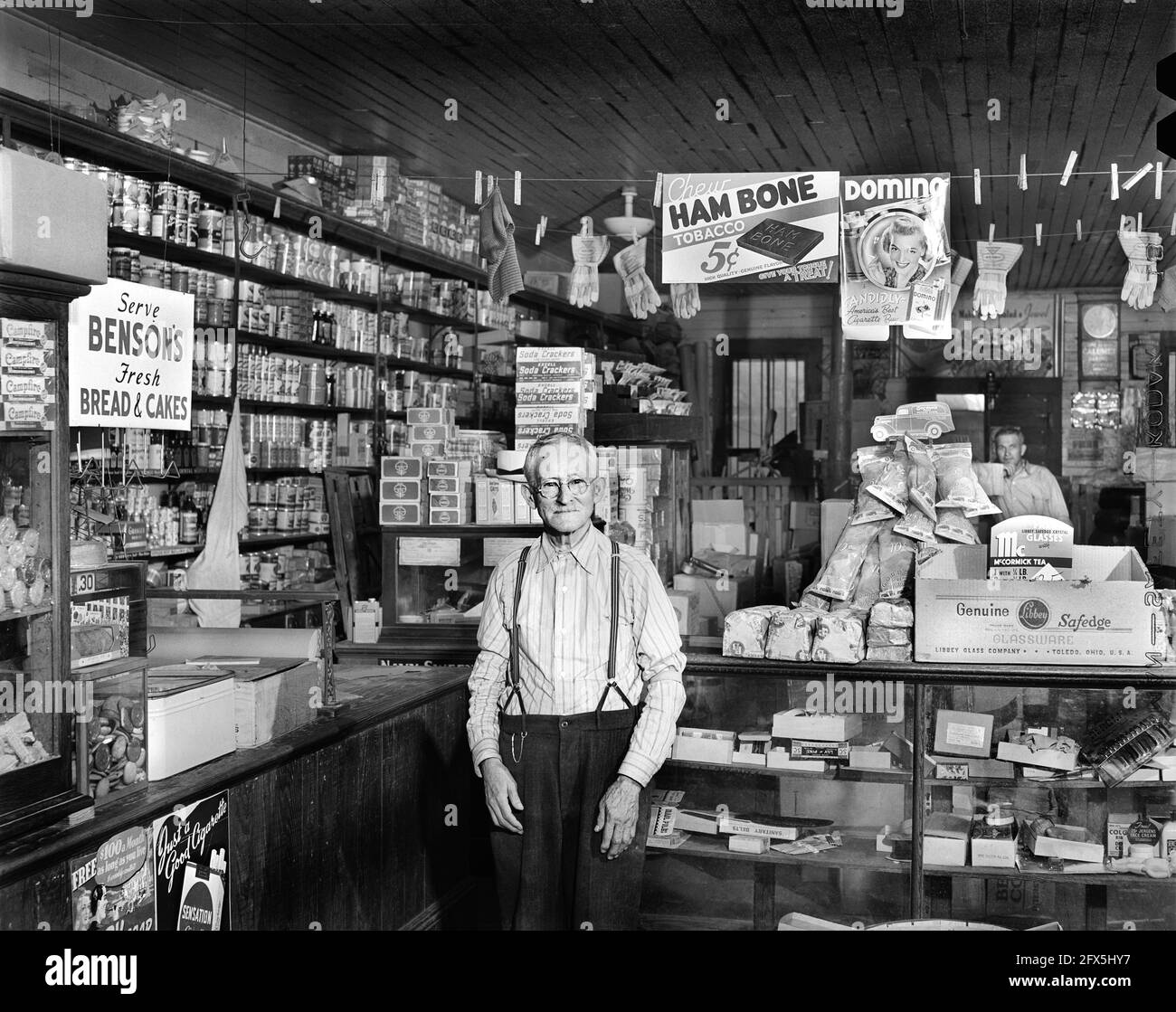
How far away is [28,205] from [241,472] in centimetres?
415

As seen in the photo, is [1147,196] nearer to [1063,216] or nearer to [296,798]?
[1063,216]

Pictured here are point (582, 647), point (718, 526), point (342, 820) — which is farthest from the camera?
point (718, 526)

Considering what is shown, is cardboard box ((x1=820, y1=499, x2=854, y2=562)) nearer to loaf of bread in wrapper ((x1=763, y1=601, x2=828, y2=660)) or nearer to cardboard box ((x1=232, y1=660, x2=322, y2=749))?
loaf of bread in wrapper ((x1=763, y1=601, x2=828, y2=660))

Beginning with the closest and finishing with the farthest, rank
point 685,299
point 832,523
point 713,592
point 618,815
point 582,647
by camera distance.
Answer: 1. point 618,815
2. point 582,647
3. point 832,523
4. point 685,299
5. point 713,592

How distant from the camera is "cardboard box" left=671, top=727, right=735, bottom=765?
3.94 metres

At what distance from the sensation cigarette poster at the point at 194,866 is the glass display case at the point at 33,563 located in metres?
0.25

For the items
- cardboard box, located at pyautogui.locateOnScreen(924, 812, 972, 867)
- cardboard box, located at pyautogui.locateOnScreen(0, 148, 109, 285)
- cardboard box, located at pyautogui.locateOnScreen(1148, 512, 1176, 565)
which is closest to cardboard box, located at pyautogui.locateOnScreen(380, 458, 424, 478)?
cardboard box, located at pyautogui.locateOnScreen(924, 812, 972, 867)

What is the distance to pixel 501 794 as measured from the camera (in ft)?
9.39

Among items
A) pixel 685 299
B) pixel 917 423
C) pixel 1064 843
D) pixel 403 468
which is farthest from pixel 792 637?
pixel 685 299

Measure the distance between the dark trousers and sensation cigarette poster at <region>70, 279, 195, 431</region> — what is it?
1.23 m

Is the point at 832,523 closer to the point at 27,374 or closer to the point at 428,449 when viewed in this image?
the point at 428,449

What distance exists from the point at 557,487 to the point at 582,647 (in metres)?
0.39

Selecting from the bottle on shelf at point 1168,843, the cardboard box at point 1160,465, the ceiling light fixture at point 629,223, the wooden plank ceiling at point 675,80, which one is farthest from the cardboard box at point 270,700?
the ceiling light fixture at point 629,223
